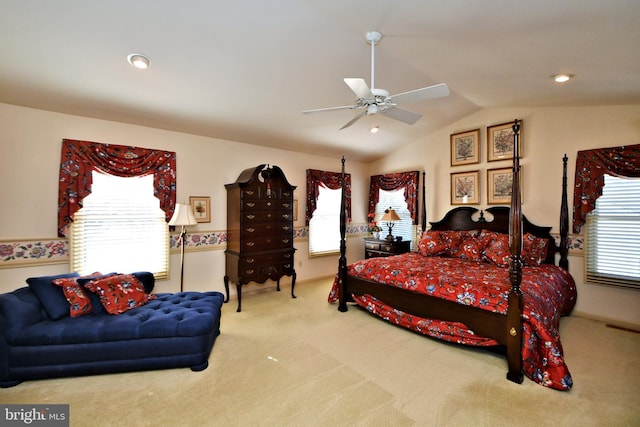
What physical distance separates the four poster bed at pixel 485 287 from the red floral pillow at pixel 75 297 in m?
2.85

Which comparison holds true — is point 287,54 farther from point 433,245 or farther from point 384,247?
point 384,247

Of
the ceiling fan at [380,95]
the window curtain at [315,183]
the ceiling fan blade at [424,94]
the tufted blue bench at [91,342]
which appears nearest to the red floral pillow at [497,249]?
the ceiling fan at [380,95]

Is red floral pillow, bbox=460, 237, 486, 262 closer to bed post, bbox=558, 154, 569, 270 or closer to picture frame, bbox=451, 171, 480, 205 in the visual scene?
picture frame, bbox=451, 171, 480, 205

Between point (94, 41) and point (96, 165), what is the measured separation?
5.27ft

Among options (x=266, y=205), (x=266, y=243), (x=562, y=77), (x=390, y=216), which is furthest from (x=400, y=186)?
(x=562, y=77)

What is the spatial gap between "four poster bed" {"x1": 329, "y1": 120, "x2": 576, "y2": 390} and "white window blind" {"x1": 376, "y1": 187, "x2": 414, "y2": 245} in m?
0.81

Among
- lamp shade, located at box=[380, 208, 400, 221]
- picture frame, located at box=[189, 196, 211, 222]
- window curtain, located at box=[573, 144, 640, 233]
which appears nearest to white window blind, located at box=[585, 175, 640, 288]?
window curtain, located at box=[573, 144, 640, 233]

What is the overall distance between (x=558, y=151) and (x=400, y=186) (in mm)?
2487

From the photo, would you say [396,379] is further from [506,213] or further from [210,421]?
[506,213]

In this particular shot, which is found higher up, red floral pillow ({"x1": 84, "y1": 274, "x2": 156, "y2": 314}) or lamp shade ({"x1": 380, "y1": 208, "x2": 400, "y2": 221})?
lamp shade ({"x1": 380, "y1": 208, "x2": 400, "y2": 221})

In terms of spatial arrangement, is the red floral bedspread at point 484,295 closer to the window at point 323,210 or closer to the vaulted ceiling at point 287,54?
the window at point 323,210

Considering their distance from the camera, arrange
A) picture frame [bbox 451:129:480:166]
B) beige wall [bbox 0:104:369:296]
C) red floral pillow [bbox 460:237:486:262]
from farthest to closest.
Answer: picture frame [bbox 451:129:480:166] → red floral pillow [bbox 460:237:486:262] → beige wall [bbox 0:104:369:296]

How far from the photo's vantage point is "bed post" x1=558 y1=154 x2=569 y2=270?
3.90m

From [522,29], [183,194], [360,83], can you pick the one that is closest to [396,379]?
[360,83]
